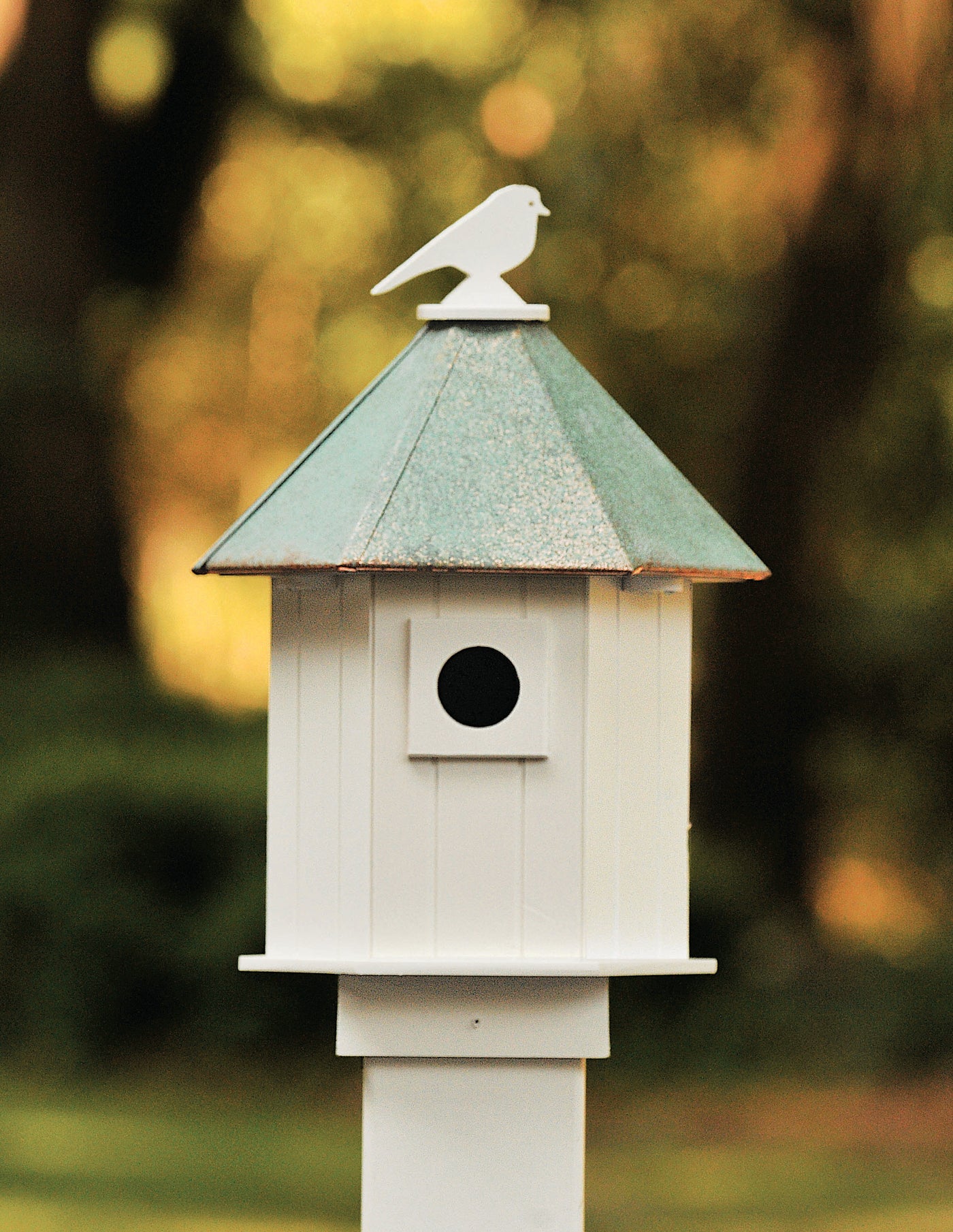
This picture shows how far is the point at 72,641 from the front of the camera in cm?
921

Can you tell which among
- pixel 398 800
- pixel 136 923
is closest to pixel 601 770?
pixel 398 800

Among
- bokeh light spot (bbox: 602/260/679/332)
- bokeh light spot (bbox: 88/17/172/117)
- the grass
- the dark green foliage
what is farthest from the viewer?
bokeh light spot (bbox: 602/260/679/332)

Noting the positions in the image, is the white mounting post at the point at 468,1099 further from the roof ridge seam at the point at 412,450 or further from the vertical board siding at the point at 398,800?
the roof ridge seam at the point at 412,450

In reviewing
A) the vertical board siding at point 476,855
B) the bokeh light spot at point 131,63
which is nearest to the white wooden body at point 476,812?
the vertical board siding at point 476,855

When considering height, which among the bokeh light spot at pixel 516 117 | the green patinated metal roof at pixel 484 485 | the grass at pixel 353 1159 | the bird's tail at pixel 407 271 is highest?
the bokeh light spot at pixel 516 117

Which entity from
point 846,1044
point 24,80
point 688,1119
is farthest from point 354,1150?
point 24,80

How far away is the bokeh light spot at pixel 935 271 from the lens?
9.89 m

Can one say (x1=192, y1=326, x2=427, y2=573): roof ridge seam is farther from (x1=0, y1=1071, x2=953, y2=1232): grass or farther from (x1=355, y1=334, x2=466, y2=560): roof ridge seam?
(x1=0, y1=1071, x2=953, y2=1232): grass

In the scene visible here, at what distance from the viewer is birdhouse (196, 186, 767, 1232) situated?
3.94 meters

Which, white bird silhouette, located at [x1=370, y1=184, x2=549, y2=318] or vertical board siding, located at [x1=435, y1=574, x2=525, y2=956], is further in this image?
white bird silhouette, located at [x1=370, y1=184, x2=549, y2=318]

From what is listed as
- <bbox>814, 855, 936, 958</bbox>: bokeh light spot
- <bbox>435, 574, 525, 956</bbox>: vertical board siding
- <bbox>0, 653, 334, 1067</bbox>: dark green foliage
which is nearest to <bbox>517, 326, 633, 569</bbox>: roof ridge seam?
<bbox>435, 574, 525, 956</bbox>: vertical board siding

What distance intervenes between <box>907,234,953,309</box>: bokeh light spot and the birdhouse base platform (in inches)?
261

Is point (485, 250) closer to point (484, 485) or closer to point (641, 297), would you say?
point (484, 485)

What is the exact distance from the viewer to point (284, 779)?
13.5 feet
